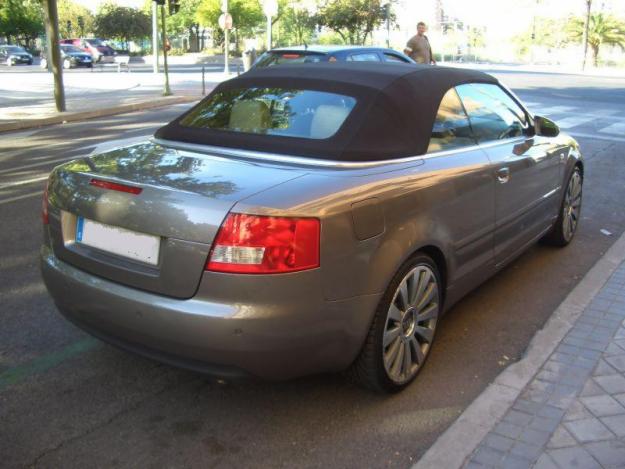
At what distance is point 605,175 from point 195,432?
7.88 m

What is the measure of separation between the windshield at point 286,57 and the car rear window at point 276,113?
6.71 metres

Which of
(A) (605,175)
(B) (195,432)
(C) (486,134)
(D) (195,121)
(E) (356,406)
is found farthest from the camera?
(A) (605,175)

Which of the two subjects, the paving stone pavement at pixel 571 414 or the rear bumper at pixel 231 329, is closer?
the rear bumper at pixel 231 329

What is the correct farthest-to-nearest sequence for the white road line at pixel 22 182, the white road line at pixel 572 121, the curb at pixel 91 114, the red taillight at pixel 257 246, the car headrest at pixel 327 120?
1. the white road line at pixel 572 121
2. the curb at pixel 91 114
3. the white road line at pixel 22 182
4. the car headrest at pixel 327 120
5. the red taillight at pixel 257 246

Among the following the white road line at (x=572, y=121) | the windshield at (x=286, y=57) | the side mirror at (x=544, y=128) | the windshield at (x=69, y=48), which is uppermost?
the windshield at (x=69, y=48)

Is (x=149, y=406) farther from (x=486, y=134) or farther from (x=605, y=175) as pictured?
(x=605, y=175)

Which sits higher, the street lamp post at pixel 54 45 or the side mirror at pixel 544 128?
the street lamp post at pixel 54 45

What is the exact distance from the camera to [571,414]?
3.06 m

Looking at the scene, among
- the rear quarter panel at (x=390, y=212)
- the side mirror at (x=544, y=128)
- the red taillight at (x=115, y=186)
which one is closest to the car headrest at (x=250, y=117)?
the rear quarter panel at (x=390, y=212)

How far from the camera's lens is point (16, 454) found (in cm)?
273

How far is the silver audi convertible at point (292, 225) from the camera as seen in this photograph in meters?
2.62

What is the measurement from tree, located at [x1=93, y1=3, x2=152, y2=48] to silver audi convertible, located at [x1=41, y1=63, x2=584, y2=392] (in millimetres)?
67052

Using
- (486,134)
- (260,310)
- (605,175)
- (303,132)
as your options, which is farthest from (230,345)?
(605,175)

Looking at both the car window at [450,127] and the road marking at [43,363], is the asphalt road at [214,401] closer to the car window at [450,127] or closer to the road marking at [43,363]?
the road marking at [43,363]
